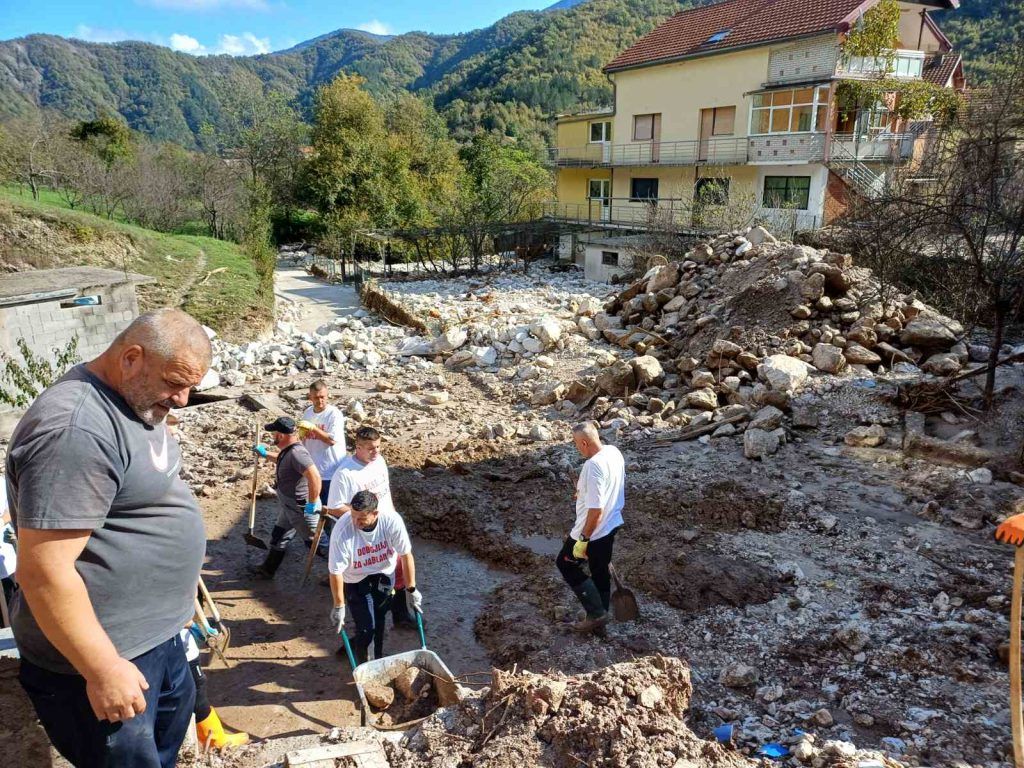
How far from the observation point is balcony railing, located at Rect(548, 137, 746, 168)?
78.3ft

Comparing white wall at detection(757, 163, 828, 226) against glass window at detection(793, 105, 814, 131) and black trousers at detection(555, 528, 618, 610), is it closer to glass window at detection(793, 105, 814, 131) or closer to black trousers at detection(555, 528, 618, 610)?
glass window at detection(793, 105, 814, 131)

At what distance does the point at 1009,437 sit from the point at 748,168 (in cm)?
1834

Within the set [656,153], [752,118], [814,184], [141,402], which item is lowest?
[141,402]

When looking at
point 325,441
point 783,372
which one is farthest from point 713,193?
point 325,441

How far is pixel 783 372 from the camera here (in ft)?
29.4

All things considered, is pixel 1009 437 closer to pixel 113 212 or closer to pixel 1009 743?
pixel 1009 743

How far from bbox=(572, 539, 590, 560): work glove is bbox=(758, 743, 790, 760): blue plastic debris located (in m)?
1.63

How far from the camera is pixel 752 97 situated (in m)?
23.3

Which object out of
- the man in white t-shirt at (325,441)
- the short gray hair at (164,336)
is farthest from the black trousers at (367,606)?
the short gray hair at (164,336)

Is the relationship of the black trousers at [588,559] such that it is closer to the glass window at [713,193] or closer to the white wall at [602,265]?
the white wall at [602,265]

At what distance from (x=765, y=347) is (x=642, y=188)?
62.6ft

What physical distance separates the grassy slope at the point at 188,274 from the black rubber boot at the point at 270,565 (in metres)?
10.2

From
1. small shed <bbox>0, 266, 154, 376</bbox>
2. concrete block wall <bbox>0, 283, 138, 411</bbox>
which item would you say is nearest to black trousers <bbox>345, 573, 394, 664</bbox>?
small shed <bbox>0, 266, 154, 376</bbox>

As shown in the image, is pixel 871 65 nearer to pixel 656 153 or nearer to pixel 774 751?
pixel 656 153
